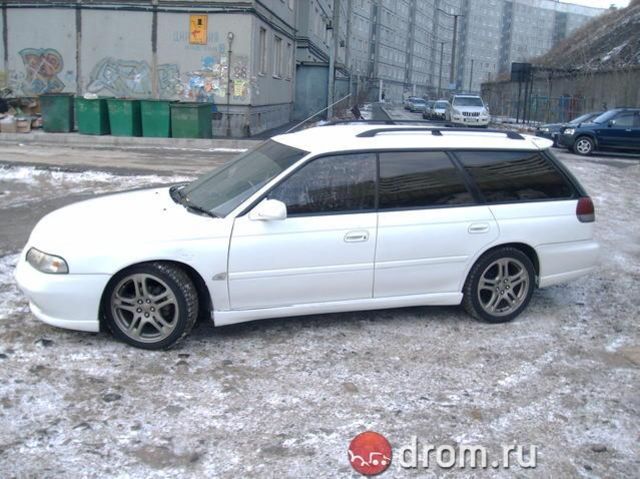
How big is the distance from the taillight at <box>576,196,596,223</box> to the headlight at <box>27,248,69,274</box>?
3.86m

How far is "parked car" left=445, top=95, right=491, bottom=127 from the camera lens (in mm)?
32062

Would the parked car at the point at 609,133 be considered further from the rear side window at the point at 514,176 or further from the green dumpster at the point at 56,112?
the rear side window at the point at 514,176

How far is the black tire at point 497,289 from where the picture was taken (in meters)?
5.11

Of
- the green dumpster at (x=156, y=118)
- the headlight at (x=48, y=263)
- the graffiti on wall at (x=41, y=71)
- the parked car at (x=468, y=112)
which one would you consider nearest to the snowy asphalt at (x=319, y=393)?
the headlight at (x=48, y=263)

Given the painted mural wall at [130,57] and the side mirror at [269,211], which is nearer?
the side mirror at [269,211]

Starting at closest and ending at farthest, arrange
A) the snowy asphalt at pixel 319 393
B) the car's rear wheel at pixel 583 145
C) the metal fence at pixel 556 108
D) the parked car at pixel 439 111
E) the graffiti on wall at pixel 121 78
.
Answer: the snowy asphalt at pixel 319 393 < the graffiti on wall at pixel 121 78 < the car's rear wheel at pixel 583 145 < the metal fence at pixel 556 108 < the parked car at pixel 439 111

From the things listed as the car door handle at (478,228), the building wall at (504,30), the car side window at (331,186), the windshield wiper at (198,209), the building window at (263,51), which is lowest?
the car door handle at (478,228)

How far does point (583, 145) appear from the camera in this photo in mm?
21016

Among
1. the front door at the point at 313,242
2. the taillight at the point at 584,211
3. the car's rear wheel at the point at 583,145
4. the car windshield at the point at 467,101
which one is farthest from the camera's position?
the car windshield at the point at 467,101

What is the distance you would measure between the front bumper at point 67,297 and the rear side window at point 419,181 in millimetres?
2070

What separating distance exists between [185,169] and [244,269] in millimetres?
8898

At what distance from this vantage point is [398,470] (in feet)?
10.7

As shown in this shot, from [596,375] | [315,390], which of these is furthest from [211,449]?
[596,375]

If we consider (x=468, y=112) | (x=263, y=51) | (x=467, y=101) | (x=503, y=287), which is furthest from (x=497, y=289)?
(x=467, y=101)
